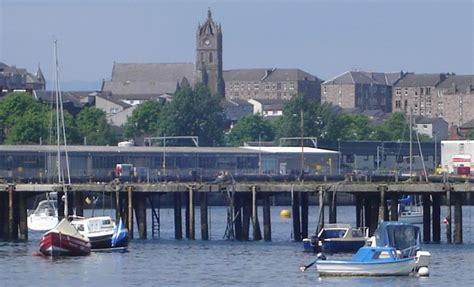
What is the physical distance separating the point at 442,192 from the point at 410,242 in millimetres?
17015

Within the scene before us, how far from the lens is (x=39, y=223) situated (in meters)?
120

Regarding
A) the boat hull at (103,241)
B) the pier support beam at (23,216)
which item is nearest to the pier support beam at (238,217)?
the pier support beam at (23,216)

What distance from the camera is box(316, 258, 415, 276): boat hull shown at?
7900 cm

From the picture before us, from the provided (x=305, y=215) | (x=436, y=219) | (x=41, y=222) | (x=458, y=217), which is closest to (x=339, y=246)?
(x=458, y=217)

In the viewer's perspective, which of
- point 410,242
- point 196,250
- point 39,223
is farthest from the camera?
point 39,223

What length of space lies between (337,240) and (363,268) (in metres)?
12.8

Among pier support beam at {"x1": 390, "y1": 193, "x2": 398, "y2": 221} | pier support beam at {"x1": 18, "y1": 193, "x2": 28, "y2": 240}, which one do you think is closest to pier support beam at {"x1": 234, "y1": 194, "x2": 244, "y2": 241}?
pier support beam at {"x1": 390, "y1": 193, "x2": 398, "y2": 221}

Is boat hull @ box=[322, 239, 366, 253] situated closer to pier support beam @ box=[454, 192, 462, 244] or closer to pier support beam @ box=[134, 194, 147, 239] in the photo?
pier support beam @ box=[454, 192, 462, 244]

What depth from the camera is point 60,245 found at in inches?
3597

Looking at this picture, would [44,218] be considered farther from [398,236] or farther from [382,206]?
[398,236]

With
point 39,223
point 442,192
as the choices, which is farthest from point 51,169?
point 442,192

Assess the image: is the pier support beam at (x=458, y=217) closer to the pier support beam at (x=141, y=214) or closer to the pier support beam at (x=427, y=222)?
the pier support beam at (x=427, y=222)

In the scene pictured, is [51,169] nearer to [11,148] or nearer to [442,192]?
[11,148]

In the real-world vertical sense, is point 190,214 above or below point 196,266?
above
